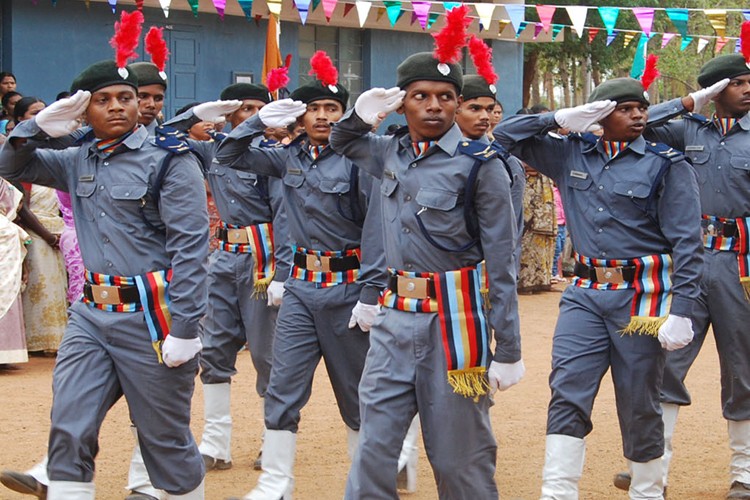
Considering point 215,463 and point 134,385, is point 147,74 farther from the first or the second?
point 215,463

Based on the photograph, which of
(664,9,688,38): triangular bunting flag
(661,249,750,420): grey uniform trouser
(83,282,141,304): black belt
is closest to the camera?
(83,282,141,304): black belt

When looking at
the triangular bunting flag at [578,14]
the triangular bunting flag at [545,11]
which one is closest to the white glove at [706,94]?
the triangular bunting flag at [578,14]

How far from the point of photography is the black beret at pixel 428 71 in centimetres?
519

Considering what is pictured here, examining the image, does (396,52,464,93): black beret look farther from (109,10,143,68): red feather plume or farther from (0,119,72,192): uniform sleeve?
(0,119,72,192): uniform sleeve

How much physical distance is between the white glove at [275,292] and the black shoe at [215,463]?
3.58ft

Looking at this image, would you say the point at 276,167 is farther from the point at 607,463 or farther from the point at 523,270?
the point at 523,270

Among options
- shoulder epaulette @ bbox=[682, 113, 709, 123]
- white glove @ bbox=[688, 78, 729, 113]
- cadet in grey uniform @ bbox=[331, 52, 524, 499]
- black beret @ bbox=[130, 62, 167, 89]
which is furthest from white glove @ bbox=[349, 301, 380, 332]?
shoulder epaulette @ bbox=[682, 113, 709, 123]

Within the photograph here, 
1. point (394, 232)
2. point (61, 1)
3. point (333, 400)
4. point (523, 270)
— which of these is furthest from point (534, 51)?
point (394, 232)

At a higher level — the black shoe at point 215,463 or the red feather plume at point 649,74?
the red feather plume at point 649,74

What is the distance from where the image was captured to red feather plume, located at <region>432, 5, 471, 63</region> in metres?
5.22

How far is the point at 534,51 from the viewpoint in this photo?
2595 cm

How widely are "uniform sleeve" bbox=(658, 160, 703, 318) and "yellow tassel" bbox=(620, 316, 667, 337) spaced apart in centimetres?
9

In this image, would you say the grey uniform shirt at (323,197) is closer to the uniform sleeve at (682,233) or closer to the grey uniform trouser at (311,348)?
the grey uniform trouser at (311,348)

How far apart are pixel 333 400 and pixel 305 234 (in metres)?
3.17
